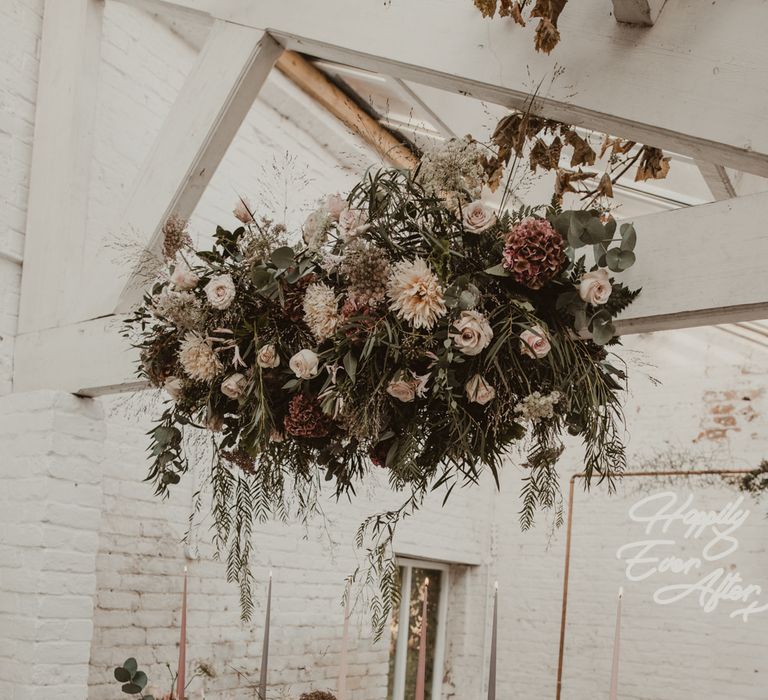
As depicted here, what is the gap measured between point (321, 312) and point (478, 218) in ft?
1.14

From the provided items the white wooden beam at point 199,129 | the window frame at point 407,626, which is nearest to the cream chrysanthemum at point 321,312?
the white wooden beam at point 199,129

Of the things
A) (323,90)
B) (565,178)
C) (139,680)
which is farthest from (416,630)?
(565,178)

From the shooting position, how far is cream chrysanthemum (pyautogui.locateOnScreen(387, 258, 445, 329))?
5.46 ft

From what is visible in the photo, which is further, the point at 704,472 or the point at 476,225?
the point at 704,472

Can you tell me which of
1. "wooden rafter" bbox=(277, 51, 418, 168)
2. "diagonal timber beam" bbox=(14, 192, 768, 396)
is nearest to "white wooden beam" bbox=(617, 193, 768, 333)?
"diagonal timber beam" bbox=(14, 192, 768, 396)

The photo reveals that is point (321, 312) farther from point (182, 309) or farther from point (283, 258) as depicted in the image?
point (182, 309)

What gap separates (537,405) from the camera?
1.62m

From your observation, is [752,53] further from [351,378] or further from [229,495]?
[229,495]

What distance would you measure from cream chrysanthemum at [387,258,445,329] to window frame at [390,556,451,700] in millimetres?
4094

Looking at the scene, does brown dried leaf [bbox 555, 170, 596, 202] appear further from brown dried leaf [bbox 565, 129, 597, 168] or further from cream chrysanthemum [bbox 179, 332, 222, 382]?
cream chrysanthemum [bbox 179, 332, 222, 382]

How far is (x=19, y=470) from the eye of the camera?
2.92 m

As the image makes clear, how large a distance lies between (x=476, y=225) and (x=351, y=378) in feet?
1.18

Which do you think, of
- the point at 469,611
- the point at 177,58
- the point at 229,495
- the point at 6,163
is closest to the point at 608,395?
the point at 229,495

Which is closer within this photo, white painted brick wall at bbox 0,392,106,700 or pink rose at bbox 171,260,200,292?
pink rose at bbox 171,260,200,292
